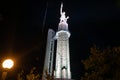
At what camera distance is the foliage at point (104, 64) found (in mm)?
13453

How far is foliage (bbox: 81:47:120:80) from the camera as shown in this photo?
530 inches

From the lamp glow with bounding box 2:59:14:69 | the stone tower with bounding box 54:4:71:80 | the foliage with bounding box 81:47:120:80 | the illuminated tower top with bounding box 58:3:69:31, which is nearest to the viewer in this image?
the lamp glow with bounding box 2:59:14:69

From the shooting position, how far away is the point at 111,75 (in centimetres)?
1336

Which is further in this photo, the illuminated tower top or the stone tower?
the illuminated tower top

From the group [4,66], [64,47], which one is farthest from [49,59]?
[4,66]

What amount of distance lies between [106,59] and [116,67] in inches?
39.9

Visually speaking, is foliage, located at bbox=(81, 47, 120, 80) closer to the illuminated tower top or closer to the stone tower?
the stone tower

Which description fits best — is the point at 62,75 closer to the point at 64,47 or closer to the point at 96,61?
the point at 64,47

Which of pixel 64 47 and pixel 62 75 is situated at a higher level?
pixel 64 47

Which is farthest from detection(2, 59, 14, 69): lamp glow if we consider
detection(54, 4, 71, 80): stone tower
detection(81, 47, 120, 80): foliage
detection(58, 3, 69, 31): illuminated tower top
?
detection(58, 3, 69, 31): illuminated tower top

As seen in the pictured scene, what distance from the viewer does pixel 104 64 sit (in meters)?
→ 14.0

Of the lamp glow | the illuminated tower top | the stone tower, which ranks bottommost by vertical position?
the lamp glow

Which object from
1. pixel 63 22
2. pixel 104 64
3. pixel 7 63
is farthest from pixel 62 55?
pixel 7 63

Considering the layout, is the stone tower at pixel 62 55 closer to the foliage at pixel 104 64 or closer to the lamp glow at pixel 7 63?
the foliage at pixel 104 64
